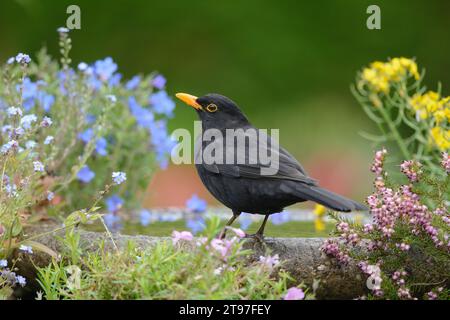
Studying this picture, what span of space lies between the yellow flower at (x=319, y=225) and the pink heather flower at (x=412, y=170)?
135cm

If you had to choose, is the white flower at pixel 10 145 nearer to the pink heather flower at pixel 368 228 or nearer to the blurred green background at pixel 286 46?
the pink heather flower at pixel 368 228

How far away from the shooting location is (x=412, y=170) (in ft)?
10.5

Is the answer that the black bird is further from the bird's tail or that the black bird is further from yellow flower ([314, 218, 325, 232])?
yellow flower ([314, 218, 325, 232])

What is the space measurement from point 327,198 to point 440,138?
1.49 metres

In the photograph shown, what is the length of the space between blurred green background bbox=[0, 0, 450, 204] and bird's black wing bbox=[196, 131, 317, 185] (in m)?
5.14

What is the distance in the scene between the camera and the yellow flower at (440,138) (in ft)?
13.4

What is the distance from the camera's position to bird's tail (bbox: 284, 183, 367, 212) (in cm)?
294

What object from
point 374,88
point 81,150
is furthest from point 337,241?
point 81,150

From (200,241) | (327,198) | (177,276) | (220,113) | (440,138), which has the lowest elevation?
(177,276)

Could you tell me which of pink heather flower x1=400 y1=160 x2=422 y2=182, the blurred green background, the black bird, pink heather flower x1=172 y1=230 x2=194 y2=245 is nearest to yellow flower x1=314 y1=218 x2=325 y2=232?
the black bird

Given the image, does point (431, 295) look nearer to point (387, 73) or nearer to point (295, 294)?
point (295, 294)

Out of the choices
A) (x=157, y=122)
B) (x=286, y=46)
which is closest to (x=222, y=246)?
(x=157, y=122)

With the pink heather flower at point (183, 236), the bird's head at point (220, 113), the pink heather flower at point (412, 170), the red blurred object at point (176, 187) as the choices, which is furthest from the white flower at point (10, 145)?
the red blurred object at point (176, 187)
